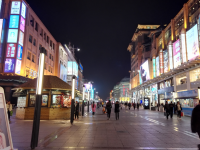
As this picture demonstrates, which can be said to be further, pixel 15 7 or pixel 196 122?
pixel 15 7

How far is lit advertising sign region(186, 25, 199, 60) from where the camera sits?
24.2 m

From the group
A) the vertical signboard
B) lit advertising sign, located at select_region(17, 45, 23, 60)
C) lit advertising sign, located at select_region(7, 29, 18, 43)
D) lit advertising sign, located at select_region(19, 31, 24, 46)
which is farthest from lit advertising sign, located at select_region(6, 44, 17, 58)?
the vertical signboard

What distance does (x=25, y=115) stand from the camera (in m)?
17.2

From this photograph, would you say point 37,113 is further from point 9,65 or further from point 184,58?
point 9,65

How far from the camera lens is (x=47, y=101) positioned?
17609 mm

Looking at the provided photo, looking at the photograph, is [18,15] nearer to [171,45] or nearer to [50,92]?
[50,92]

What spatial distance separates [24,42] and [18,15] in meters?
Answer: 5.13

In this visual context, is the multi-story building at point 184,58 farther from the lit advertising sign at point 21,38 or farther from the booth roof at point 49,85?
the lit advertising sign at point 21,38

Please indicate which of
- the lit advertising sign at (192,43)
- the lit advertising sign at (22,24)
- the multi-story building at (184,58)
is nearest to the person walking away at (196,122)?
the multi-story building at (184,58)

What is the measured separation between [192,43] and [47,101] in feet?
70.0

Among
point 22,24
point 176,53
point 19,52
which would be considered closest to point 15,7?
point 22,24

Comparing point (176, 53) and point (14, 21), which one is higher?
point (14, 21)

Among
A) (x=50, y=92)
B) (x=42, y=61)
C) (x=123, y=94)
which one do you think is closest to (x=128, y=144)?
(x=42, y=61)

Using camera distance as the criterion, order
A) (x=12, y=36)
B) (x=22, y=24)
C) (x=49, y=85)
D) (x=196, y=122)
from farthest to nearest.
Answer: (x=22, y=24) → (x=12, y=36) → (x=49, y=85) → (x=196, y=122)
